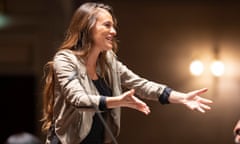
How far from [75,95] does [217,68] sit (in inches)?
125

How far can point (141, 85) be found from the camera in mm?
2342

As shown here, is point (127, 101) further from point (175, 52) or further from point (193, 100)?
point (175, 52)

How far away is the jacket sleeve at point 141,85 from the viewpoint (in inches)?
90.4

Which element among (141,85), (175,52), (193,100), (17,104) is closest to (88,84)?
(141,85)

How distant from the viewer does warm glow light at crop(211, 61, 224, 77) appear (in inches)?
200

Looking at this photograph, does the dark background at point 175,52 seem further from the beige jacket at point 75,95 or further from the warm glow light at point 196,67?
the beige jacket at point 75,95

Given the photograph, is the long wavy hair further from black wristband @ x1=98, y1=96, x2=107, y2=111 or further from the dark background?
the dark background

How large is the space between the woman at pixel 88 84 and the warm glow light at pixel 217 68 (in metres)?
2.83

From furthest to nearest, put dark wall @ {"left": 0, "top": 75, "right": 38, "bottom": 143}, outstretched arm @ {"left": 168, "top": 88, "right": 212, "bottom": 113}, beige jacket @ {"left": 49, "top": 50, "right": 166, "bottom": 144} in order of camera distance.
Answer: dark wall @ {"left": 0, "top": 75, "right": 38, "bottom": 143}, outstretched arm @ {"left": 168, "top": 88, "right": 212, "bottom": 113}, beige jacket @ {"left": 49, "top": 50, "right": 166, "bottom": 144}

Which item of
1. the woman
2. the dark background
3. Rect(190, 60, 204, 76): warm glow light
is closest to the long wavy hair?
the woman

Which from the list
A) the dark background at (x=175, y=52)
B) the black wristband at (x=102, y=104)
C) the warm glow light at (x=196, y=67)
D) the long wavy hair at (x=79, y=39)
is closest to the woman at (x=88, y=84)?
the long wavy hair at (x=79, y=39)

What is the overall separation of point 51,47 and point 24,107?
675 mm

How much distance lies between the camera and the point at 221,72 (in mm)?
5098

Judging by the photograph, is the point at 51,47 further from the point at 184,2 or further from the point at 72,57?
the point at 72,57
